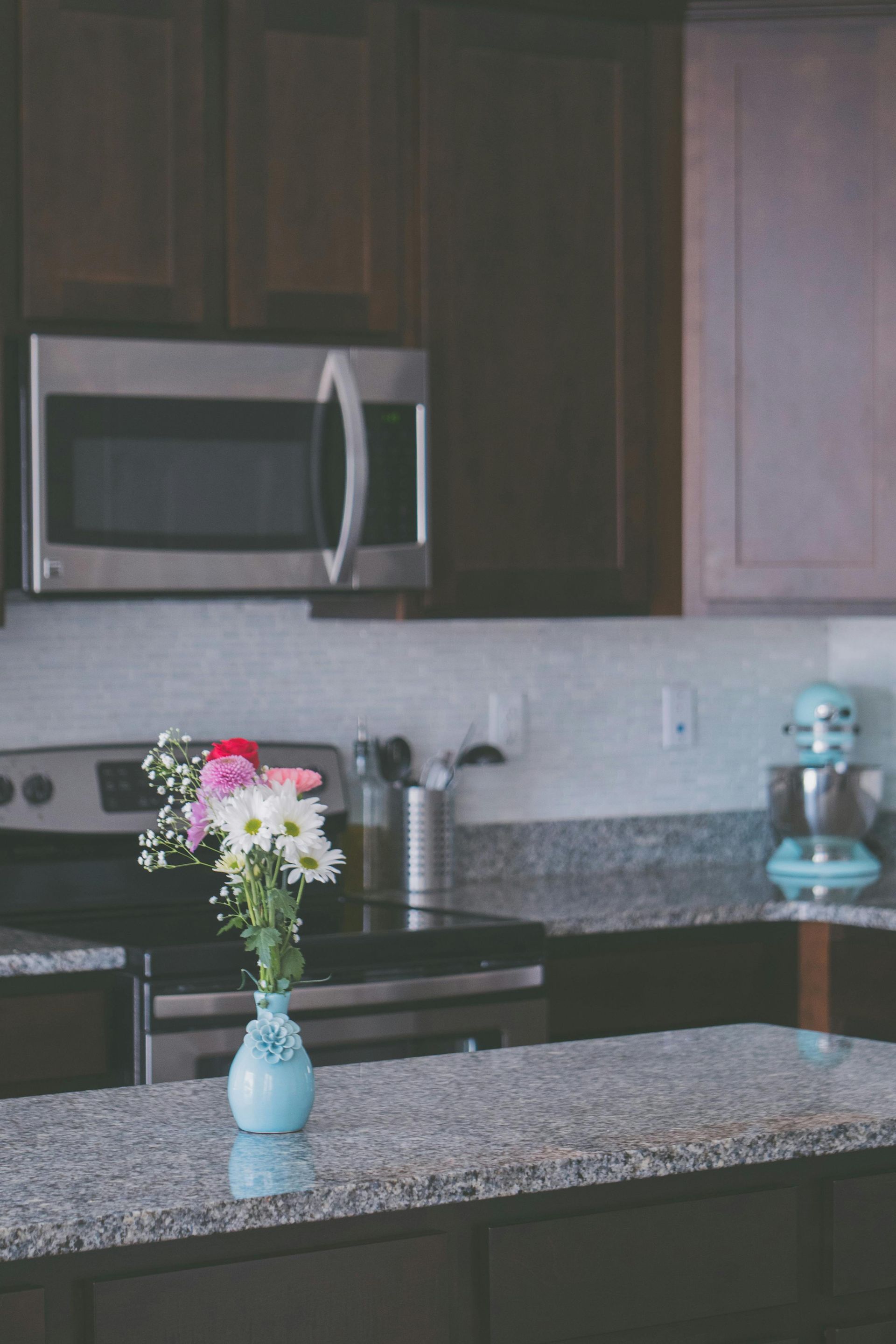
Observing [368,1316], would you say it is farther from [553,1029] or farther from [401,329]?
[401,329]

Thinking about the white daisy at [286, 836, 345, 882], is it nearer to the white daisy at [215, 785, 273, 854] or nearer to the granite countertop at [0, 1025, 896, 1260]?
the white daisy at [215, 785, 273, 854]

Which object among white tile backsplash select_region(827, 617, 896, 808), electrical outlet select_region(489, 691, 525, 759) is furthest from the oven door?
white tile backsplash select_region(827, 617, 896, 808)

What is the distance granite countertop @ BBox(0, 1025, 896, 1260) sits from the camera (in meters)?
1.37

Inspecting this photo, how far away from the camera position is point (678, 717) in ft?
12.7

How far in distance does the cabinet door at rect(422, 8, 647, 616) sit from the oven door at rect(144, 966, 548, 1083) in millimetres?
723

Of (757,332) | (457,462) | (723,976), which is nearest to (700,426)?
(757,332)

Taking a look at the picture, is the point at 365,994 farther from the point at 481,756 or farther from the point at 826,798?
the point at 826,798

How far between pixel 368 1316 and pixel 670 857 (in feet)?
8.02

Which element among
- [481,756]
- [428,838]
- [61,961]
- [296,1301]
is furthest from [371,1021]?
[296,1301]

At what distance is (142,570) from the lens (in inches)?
116

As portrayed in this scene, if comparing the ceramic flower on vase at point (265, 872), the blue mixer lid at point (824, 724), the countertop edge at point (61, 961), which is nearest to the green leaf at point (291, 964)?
the ceramic flower on vase at point (265, 872)

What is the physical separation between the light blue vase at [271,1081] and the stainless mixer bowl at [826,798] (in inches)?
84.6

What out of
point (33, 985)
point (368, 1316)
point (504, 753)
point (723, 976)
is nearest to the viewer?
point (368, 1316)

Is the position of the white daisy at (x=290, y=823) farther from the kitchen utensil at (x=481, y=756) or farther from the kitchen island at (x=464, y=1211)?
the kitchen utensil at (x=481, y=756)
